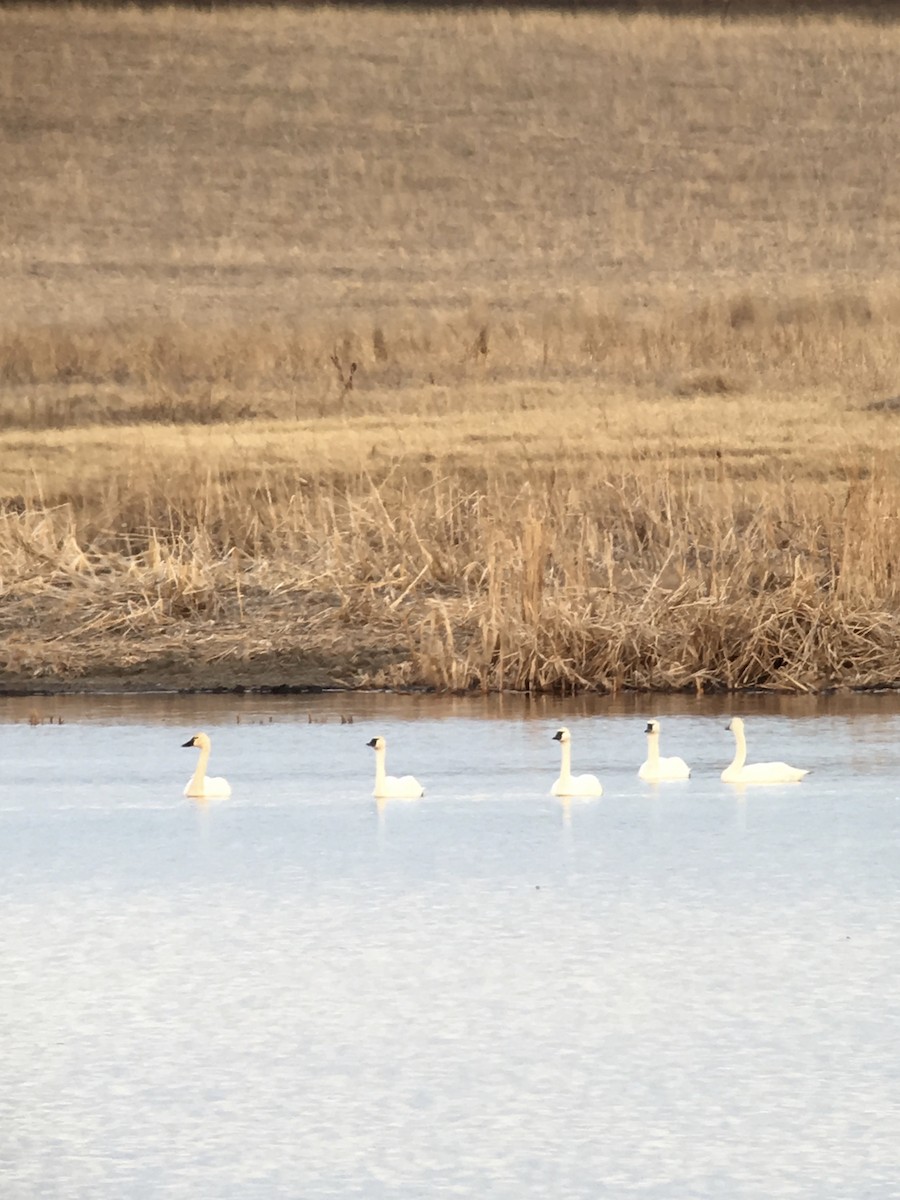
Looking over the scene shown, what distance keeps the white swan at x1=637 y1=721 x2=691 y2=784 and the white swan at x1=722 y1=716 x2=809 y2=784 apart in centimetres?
25

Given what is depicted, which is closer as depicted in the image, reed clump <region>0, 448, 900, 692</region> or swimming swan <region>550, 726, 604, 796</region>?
swimming swan <region>550, 726, 604, 796</region>

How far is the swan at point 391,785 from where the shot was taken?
13.8 meters

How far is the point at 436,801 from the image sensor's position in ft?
46.3

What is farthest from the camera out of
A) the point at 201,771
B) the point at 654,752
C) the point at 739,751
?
the point at 739,751

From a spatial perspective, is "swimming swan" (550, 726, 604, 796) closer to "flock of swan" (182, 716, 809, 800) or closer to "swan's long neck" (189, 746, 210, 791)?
"flock of swan" (182, 716, 809, 800)

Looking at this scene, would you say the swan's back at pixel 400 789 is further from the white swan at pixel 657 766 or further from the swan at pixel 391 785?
the white swan at pixel 657 766

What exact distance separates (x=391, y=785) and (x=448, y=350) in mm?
24819

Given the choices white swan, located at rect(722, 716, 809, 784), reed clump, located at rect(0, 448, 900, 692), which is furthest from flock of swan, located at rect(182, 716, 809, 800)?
reed clump, located at rect(0, 448, 900, 692)

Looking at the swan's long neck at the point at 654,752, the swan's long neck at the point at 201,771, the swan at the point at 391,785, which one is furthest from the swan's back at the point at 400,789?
the swan's long neck at the point at 654,752

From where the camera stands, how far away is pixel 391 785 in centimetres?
1387

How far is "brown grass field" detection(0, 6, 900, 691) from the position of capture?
19.4m

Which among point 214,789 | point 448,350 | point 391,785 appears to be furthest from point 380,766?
point 448,350

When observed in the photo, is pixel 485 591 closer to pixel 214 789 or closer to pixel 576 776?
pixel 576 776

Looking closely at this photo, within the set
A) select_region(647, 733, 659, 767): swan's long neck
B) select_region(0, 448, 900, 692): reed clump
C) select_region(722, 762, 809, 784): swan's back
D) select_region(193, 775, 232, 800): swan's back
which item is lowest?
select_region(193, 775, 232, 800): swan's back
